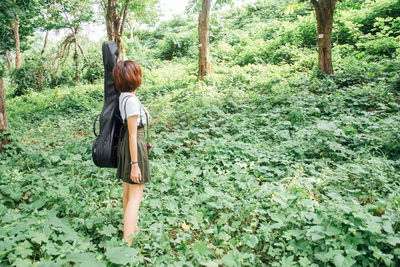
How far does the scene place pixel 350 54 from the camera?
9008mm

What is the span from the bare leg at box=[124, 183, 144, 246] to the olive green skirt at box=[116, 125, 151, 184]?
13 centimetres

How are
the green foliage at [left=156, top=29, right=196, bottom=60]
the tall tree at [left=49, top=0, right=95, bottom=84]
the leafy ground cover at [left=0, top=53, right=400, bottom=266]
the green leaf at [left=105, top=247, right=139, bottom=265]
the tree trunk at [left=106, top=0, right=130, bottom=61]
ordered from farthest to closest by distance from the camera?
the green foliage at [left=156, top=29, right=196, bottom=60], the tall tree at [left=49, top=0, right=95, bottom=84], the tree trunk at [left=106, top=0, right=130, bottom=61], the leafy ground cover at [left=0, top=53, right=400, bottom=266], the green leaf at [left=105, top=247, right=139, bottom=265]

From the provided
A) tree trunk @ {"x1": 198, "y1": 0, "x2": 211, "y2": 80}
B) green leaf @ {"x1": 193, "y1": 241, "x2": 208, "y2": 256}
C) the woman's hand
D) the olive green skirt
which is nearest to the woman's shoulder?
the olive green skirt

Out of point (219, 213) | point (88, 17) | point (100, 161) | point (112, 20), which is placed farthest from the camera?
point (88, 17)

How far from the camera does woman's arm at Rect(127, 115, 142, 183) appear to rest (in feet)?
7.60

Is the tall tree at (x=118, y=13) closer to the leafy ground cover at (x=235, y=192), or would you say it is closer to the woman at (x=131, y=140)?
the leafy ground cover at (x=235, y=192)

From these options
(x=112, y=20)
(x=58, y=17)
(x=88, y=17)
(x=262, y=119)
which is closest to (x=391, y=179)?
(x=262, y=119)

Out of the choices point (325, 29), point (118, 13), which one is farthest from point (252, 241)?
point (118, 13)

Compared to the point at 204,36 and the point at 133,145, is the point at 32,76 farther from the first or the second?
the point at 133,145

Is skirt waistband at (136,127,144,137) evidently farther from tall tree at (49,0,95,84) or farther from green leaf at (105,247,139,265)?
tall tree at (49,0,95,84)

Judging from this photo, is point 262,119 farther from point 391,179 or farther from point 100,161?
point 100,161

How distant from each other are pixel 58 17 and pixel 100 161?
54.5 ft

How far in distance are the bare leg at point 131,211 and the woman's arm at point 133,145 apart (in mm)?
185

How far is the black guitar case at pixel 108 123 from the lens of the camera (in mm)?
2426
